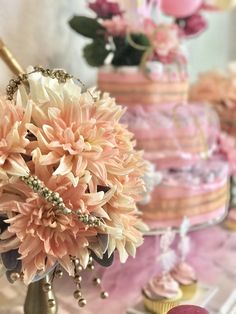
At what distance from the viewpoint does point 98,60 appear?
1.02 metres

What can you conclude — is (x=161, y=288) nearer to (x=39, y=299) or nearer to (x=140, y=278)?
(x=140, y=278)

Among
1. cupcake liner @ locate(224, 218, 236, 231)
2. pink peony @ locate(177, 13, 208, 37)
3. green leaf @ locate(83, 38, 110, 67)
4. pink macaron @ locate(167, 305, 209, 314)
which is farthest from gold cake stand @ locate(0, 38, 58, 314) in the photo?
pink peony @ locate(177, 13, 208, 37)

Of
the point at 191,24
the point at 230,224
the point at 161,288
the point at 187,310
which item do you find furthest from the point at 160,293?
the point at 191,24

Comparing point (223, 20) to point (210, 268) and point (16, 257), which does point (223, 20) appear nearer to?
point (210, 268)

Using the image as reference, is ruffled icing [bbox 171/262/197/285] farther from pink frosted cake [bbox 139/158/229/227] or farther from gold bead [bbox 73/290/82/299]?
gold bead [bbox 73/290/82/299]

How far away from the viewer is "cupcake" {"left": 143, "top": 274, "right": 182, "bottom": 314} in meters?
0.78

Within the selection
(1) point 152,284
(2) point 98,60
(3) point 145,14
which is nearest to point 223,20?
(3) point 145,14

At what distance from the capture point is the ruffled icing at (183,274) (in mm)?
886

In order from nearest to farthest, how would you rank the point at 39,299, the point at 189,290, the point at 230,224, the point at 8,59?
the point at 39,299 → the point at 8,59 → the point at 189,290 → the point at 230,224

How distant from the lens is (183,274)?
90 cm

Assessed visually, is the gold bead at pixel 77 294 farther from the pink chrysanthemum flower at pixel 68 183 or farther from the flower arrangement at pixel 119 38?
the flower arrangement at pixel 119 38

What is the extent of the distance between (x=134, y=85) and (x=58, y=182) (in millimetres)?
480

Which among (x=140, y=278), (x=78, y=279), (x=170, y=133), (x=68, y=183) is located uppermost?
(x=68, y=183)

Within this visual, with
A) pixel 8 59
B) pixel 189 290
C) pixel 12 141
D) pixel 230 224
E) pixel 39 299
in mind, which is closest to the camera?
pixel 12 141
